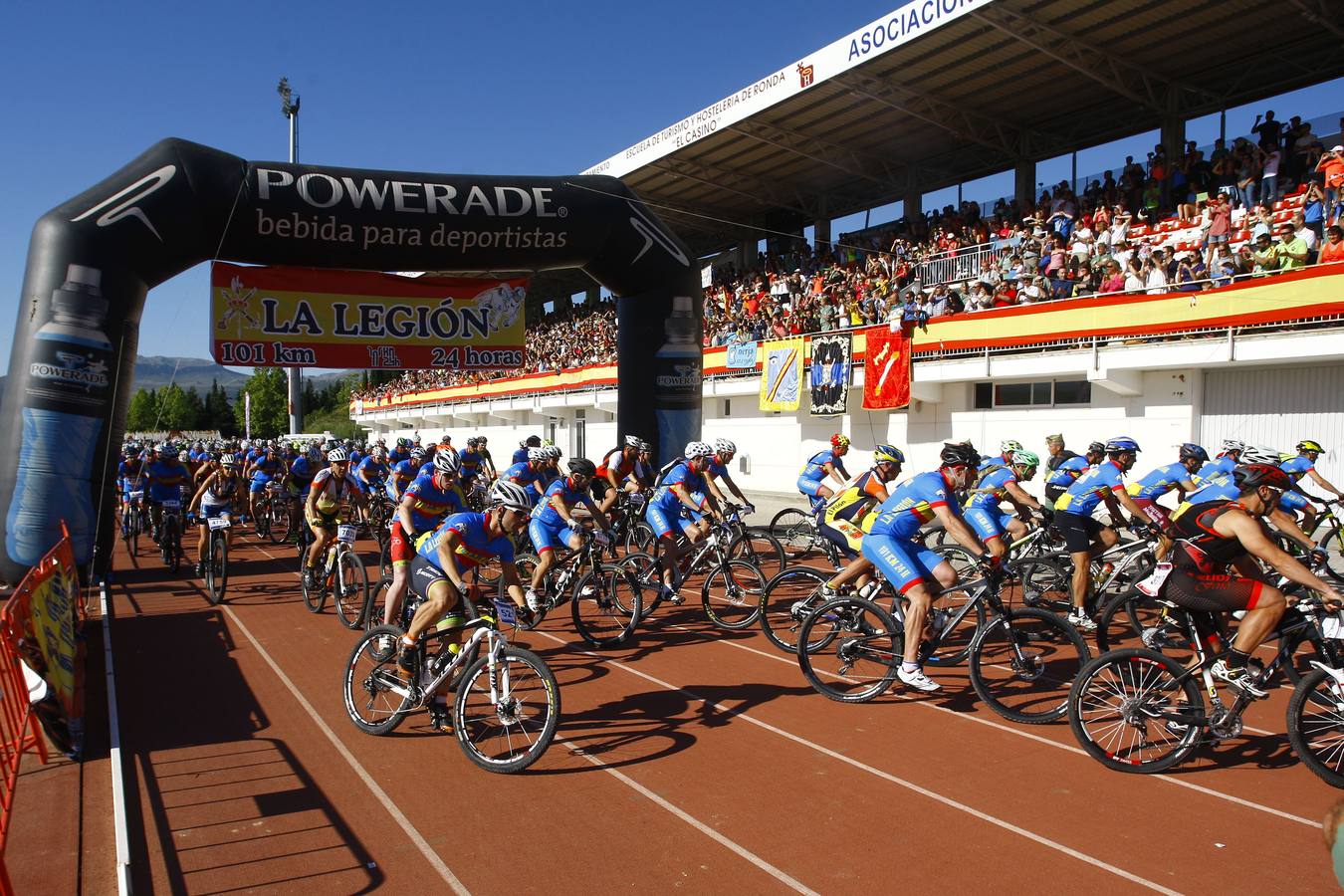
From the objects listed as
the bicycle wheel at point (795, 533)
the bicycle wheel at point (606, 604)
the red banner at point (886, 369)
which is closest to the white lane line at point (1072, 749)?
the bicycle wheel at point (606, 604)

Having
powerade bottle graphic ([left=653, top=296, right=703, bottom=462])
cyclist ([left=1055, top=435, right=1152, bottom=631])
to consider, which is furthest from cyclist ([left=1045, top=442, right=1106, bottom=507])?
powerade bottle graphic ([left=653, top=296, right=703, bottom=462])

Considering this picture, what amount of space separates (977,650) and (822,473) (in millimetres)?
5940

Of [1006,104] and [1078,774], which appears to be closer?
[1078,774]

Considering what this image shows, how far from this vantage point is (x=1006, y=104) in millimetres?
23125

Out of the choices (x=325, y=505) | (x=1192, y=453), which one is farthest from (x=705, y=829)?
(x=1192, y=453)

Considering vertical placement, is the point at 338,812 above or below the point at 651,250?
below

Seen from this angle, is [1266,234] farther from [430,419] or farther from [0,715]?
[430,419]

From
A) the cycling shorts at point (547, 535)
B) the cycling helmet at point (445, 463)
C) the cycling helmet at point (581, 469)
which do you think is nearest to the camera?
the cycling helmet at point (445, 463)

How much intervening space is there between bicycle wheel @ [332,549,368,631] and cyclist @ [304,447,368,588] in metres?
0.63

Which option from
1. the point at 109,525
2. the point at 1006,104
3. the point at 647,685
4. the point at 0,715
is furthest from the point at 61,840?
the point at 1006,104

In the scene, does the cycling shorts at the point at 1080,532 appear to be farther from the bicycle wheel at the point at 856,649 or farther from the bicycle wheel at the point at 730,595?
the bicycle wheel at the point at 730,595

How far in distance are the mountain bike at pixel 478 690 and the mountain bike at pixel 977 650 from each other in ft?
7.27

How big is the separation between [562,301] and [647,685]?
47599 millimetres

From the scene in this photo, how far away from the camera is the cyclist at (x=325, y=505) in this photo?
32.3 feet
